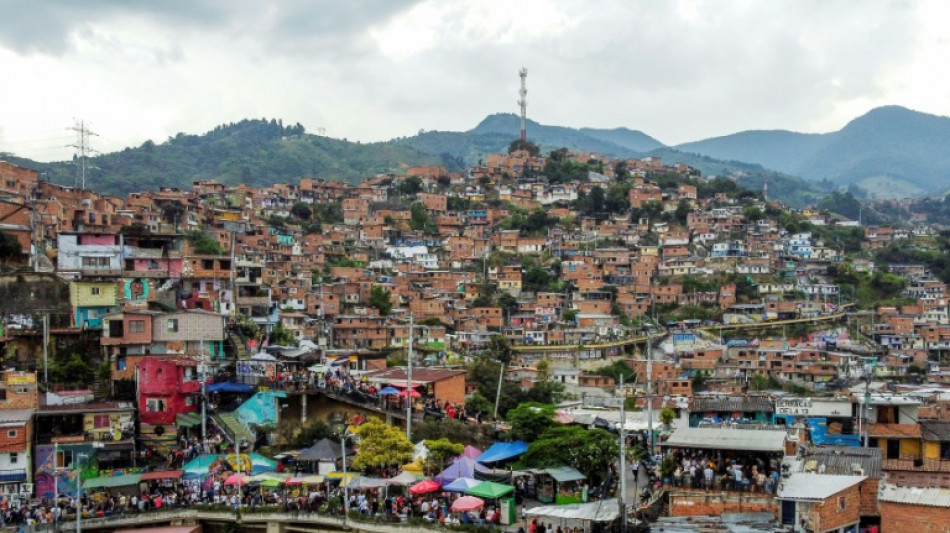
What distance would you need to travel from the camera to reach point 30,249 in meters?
38.3

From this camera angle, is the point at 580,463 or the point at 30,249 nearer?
the point at 580,463

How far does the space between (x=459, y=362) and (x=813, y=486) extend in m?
34.6

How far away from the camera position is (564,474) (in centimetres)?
2406

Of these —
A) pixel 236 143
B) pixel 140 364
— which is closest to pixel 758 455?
pixel 140 364

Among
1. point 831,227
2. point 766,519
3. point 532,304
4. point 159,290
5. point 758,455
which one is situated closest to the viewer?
point 766,519

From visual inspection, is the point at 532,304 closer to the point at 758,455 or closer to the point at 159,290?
the point at 159,290

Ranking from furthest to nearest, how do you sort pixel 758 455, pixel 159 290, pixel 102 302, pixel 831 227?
pixel 831 227, pixel 159 290, pixel 102 302, pixel 758 455

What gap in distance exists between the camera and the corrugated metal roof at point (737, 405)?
29516mm

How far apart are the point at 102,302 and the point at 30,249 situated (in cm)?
696

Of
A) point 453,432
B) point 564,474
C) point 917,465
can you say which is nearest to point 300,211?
point 453,432

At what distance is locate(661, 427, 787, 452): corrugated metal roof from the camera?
21422 mm

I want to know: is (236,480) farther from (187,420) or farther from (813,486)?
(813,486)

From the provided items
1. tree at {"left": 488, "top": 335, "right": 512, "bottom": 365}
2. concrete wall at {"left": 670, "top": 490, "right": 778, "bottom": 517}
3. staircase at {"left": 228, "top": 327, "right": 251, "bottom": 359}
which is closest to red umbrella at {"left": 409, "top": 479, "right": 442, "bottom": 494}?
concrete wall at {"left": 670, "top": 490, "right": 778, "bottom": 517}

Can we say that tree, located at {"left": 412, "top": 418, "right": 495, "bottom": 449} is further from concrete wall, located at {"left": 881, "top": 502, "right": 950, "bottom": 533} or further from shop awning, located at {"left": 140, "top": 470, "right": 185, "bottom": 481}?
concrete wall, located at {"left": 881, "top": 502, "right": 950, "bottom": 533}
